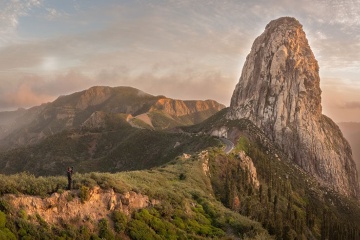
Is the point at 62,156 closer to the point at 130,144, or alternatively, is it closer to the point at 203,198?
the point at 130,144

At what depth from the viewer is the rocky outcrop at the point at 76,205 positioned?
75.0 feet

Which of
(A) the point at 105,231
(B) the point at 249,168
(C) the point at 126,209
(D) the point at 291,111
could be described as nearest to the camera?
(A) the point at 105,231

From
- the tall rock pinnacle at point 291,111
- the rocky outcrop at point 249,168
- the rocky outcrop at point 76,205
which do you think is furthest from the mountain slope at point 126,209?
the tall rock pinnacle at point 291,111

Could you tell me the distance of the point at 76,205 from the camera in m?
25.7

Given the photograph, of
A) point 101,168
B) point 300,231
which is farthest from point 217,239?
point 101,168

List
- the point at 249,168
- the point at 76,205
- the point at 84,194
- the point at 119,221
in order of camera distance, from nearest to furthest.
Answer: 1. the point at 76,205
2. the point at 84,194
3. the point at 119,221
4. the point at 249,168

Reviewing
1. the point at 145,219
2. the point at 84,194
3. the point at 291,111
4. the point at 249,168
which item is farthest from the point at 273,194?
the point at 291,111

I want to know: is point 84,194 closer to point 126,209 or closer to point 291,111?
point 126,209

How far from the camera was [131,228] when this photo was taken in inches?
1102

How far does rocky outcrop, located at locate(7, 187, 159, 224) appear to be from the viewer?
75.0 ft

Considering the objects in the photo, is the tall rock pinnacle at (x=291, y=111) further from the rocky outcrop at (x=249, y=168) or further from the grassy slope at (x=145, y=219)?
the grassy slope at (x=145, y=219)

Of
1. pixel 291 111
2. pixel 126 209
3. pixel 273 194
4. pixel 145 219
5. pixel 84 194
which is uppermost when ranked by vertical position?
pixel 291 111

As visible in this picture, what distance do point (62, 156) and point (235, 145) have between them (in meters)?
116

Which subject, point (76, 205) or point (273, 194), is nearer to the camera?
point (76, 205)
